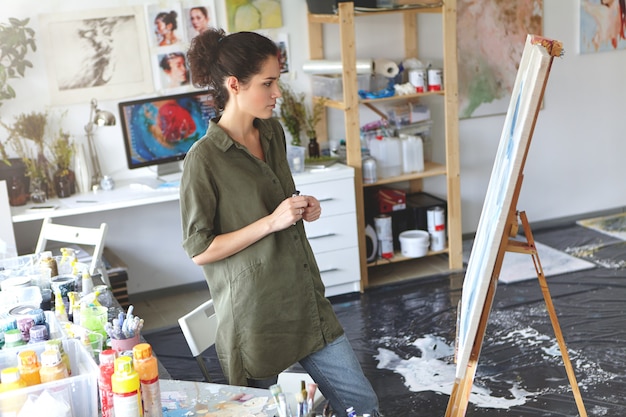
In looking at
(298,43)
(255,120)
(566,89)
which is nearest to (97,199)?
(298,43)

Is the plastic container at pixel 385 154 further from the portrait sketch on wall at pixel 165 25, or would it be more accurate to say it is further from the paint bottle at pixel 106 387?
the paint bottle at pixel 106 387

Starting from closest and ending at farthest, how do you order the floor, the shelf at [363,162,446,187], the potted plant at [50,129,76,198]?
the floor < the potted plant at [50,129,76,198] < the shelf at [363,162,446,187]

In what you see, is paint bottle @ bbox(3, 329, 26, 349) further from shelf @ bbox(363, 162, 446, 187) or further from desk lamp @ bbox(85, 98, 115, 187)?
shelf @ bbox(363, 162, 446, 187)

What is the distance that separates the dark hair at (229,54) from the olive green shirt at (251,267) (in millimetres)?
155

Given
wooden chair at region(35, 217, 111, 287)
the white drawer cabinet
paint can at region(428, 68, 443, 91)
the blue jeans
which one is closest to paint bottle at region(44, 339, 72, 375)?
the blue jeans

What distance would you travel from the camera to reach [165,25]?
477 centimetres

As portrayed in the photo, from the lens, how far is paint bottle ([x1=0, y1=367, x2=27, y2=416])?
1749mm

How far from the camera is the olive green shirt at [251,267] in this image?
228 cm

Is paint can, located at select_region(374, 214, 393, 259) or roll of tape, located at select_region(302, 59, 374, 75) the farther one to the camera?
paint can, located at select_region(374, 214, 393, 259)

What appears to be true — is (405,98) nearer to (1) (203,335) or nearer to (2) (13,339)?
(1) (203,335)

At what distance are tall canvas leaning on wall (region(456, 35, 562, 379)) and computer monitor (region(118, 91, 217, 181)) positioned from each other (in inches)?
96.3

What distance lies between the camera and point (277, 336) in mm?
2389

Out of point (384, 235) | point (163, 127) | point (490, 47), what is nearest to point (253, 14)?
point (163, 127)

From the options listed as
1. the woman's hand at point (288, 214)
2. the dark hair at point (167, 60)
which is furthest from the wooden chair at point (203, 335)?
the dark hair at point (167, 60)
